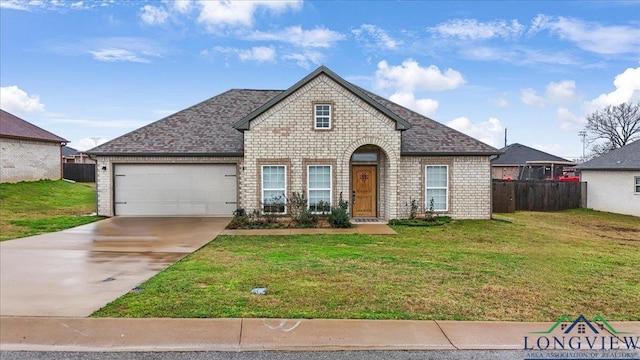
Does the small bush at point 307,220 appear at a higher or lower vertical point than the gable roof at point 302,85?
lower

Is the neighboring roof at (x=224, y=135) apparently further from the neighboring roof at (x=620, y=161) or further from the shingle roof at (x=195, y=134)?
the neighboring roof at (x=620, y=161)

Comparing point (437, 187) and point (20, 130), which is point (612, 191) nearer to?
point (437, 187)

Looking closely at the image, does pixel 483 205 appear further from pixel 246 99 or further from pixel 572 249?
pixel 246 99

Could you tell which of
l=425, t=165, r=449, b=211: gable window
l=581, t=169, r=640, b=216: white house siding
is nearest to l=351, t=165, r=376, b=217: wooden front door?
l=425, t=165, r=449, b=211: gable window

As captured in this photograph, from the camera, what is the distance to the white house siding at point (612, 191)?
2092cm

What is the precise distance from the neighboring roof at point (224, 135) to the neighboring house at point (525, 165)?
2476cm

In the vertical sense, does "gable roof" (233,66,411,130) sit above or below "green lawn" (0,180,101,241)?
above

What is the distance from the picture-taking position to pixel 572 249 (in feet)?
37.2

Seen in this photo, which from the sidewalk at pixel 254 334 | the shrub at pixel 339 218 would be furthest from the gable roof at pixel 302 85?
the sidewalk at pixel 254 334

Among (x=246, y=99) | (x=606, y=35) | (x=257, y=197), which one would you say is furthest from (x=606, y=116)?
(x=257, y=197)

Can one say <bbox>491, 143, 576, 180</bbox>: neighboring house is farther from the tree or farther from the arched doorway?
the arched doorway

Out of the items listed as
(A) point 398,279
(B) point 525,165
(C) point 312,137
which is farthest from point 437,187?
(B) point 525,165

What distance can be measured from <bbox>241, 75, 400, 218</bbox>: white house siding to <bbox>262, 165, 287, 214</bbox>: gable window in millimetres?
215

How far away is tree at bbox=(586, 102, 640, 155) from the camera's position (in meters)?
48.1
